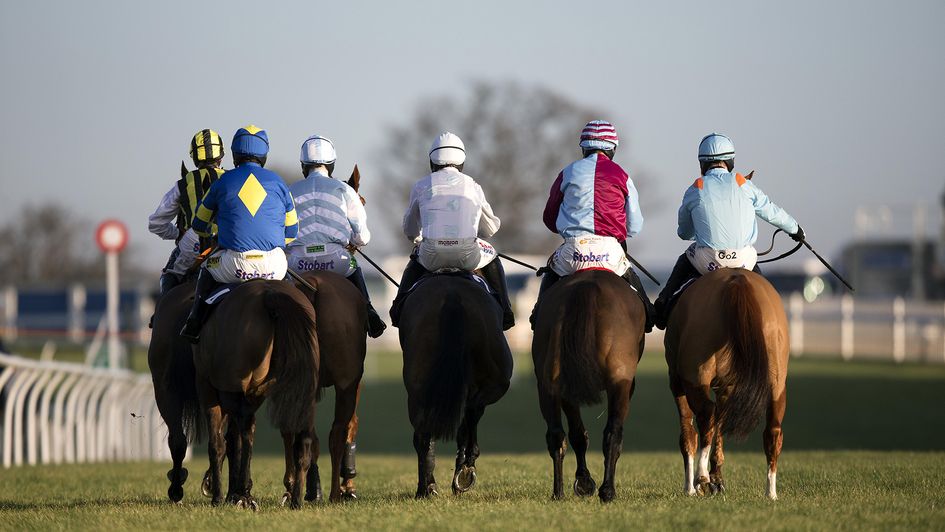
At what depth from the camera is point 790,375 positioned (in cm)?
3275

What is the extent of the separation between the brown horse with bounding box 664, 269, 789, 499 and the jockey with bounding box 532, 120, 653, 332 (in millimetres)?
394

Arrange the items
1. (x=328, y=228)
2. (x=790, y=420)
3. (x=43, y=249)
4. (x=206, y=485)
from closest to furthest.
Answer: (x=206, y=485)
(x=328, y=228)
(x=790, y=420)
(x=43, y=249)

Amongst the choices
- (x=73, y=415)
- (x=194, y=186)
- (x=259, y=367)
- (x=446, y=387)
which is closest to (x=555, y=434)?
(x=446, y=387)

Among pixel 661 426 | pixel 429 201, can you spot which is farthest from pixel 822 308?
pixel 429 201

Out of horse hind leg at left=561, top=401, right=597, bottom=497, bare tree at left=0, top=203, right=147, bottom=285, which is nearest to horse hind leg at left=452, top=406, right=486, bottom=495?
horse hind leg at left=561, top=401, right=597, bottom=497

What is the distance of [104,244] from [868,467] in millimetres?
12665

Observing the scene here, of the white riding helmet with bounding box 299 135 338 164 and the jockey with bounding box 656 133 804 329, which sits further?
the white riding helmet with bounding box 299 135 338 164

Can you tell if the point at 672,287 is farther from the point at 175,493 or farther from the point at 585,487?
the point at 175,493

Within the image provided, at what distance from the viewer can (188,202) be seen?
10.2 m

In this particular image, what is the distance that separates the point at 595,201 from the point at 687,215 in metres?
0.81

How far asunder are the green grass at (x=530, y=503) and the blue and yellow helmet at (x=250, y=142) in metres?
2.43

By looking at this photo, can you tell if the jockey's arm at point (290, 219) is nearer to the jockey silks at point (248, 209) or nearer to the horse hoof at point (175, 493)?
the jockey silks at point (248, 209)

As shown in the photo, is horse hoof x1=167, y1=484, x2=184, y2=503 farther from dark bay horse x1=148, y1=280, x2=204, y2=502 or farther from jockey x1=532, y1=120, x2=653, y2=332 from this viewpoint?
jockey x1=532, y1=120, x2=653, y2=332

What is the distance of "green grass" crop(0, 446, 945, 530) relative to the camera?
7578 millimetres
